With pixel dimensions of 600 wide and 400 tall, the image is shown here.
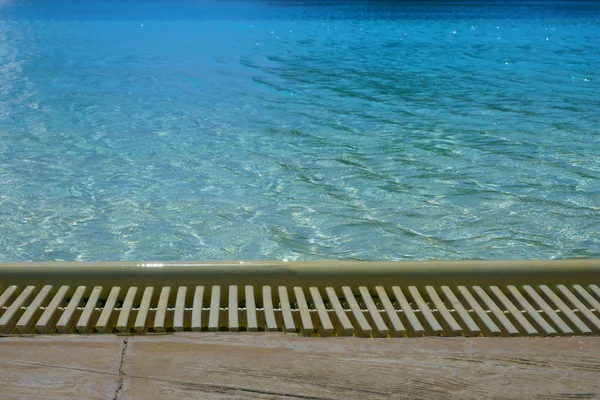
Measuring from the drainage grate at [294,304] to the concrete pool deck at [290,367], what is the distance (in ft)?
0.44

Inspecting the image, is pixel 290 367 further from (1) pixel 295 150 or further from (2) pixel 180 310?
(1) pixel 295 150

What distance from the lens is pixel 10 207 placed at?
3.66 meters

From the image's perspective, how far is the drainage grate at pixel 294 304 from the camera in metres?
1.91

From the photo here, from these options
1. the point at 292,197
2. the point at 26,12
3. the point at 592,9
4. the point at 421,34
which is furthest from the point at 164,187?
the point at 592,9

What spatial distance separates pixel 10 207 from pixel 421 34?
28.7ft

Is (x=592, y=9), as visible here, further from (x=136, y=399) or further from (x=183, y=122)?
(x=136, y=399)

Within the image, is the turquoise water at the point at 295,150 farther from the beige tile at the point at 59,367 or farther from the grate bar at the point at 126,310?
the beige tile at the point at 59,367

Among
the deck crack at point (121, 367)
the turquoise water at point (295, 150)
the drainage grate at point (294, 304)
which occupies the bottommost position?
the turquoise water at point (295, 150)

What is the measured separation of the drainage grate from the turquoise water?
0.95 meters

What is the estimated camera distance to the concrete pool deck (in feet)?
5.00

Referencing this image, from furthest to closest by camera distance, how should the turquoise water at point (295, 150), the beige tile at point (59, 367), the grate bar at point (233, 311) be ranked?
the turquoise water at point (295, 150), the grate bar at point (233, 311), the beige tile at point (59, 367)

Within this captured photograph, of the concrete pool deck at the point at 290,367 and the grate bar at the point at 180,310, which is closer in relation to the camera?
the concrete pool deck at the point at 290,367

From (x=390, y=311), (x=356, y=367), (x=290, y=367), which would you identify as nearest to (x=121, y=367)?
(x=290, y=367)

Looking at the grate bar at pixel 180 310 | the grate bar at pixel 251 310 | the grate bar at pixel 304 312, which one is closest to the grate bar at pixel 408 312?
the grate bar at pixel 304 312
